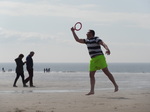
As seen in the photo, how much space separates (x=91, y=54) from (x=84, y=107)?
2256 millimetres

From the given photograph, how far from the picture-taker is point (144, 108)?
913 cm

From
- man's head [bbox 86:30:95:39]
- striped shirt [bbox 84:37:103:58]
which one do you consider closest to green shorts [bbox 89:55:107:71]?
striped shirt [bbox 84:37:103:58]

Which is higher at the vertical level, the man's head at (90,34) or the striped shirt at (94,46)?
the man's head at (90,34)

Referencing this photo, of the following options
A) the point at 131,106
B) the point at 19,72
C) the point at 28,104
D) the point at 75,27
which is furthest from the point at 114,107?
the point at 19,72

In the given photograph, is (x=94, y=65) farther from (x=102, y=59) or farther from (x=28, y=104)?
(x=28, y=104)

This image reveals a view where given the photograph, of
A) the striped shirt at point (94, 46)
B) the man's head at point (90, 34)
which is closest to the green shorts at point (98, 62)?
the striped shirt at point (94, 46)

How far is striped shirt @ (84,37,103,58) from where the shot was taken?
11211 mm

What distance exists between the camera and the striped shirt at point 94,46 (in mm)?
11211

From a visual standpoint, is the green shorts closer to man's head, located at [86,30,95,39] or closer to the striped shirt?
the striped shirt

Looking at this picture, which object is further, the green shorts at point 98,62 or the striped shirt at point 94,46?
the green shorts at point 98,62

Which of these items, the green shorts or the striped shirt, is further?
the green shorts

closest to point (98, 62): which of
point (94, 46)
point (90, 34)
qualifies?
point (94, 46)

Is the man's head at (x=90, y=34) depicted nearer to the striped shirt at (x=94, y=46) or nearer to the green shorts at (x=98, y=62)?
the striped shirt at (x=94, y=46)

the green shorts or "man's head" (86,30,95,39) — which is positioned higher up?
A: "man's head" (86,30,95,39)
